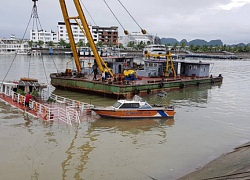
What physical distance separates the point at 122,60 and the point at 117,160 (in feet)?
87.1

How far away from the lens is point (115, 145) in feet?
49.4

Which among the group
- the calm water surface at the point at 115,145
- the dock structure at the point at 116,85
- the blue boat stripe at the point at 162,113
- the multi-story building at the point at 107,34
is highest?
the multi-story building at the point at 107,34

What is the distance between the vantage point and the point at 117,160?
42.7ft

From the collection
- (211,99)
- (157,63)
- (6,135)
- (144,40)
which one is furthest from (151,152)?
(144,40)

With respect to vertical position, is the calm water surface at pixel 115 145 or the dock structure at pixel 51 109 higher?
the dock structure at pixel 51 109

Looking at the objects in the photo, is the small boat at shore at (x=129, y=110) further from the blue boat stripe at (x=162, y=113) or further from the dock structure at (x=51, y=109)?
the dock structure at (x=51, y=109)

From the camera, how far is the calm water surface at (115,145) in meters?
11.8

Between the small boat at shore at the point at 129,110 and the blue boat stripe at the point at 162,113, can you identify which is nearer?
the small boat at shore at the point at 129,110

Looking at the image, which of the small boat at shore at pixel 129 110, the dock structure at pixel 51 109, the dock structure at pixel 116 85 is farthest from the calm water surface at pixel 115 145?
the dock structure at pixel 116 85

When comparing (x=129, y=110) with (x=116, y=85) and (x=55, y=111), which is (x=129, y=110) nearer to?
(x=55, y=111)

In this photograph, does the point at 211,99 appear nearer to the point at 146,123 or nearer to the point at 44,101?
the point at 146,123

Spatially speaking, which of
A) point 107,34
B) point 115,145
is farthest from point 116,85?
point 107,34

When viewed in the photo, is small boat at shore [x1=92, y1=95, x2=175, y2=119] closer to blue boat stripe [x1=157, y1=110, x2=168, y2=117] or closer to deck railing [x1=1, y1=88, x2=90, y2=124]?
blue boat stripe [x1=157, y1=110, x2=168, y2=117]

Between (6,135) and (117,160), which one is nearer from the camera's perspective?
(117,160)
